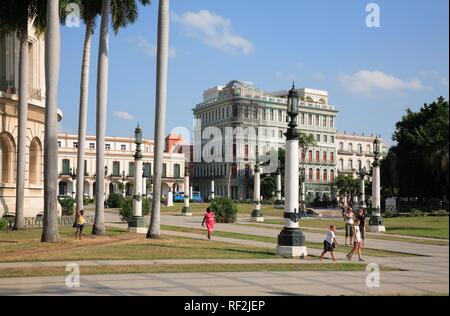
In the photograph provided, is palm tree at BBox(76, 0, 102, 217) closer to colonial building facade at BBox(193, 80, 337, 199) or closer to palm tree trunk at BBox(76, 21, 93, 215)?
palm tree trunk at BBox(76, 21, 93, 215)

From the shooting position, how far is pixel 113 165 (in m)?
111

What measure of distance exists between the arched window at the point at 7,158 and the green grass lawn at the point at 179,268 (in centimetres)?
2156

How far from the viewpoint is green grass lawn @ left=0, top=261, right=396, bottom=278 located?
13.7 metres

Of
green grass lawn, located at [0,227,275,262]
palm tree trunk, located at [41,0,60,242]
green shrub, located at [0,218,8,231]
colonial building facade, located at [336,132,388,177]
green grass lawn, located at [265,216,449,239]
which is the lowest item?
green grass lawn, located at [265,216,449,239]

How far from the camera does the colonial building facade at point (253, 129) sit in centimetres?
11794

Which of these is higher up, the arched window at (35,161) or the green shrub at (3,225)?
the arched window at (35,161)

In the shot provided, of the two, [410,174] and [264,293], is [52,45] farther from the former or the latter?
[410,174]

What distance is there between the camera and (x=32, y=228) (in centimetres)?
3112

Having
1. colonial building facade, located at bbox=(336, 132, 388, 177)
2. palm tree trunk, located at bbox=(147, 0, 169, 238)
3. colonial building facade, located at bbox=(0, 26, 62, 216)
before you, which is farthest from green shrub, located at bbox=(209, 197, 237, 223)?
colonial building facade, located at bbox=(336, 132, 388, 177)

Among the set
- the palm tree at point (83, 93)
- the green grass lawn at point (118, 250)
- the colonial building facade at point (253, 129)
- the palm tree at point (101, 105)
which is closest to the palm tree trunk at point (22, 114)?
the palm tree at point (83, 93)

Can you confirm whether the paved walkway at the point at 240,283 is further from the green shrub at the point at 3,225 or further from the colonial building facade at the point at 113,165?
the colonial building facade at the point at 113,165

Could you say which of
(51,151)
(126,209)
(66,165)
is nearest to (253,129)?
(66,165)

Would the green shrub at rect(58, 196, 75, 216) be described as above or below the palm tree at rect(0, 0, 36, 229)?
below
